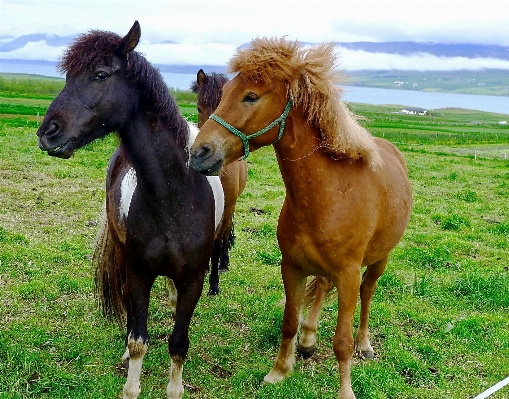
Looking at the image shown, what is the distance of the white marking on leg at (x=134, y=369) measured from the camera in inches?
154

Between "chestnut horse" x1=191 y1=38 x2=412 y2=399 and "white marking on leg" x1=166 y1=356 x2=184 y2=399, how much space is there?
0.84 m

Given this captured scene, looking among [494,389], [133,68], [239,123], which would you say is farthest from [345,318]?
[133,68]

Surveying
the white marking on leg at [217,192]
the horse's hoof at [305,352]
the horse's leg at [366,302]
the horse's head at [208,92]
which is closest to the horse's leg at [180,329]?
the white marking on leg at [217,192]

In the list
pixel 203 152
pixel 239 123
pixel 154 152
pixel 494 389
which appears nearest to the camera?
pixel 203 152

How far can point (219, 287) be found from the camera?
21.0 ft

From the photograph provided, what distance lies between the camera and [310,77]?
10.9 feet

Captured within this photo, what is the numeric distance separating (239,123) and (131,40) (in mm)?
1013

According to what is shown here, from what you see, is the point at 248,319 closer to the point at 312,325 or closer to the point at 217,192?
the point at 312,325

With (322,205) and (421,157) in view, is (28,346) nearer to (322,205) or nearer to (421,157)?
(322,205)

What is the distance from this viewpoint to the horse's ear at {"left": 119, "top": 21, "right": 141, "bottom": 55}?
3336 millimetres

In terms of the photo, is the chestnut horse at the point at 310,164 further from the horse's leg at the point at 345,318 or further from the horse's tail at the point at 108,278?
the horse's tail at the point at 108,278

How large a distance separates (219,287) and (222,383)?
2.14m

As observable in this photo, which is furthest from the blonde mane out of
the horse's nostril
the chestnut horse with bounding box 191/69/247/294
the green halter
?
the chestnut horse with bounding box 191/69/247/294

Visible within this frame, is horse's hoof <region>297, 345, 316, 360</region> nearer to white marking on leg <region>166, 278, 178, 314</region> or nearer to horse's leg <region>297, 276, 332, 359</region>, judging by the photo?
horse's leg <region>297, 276, 332, 359</region>
